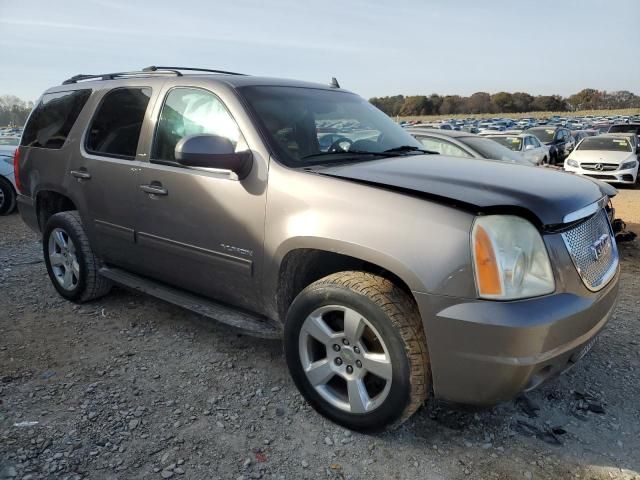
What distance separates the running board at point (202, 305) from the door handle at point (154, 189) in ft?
2.19

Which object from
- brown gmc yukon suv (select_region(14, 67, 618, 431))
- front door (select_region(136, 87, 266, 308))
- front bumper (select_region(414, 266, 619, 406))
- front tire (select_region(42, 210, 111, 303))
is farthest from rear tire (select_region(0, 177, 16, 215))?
front bumper (select_region(414, 266, 619, 406))

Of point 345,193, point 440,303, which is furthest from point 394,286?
point 345,193

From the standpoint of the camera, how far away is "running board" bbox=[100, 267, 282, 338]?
2.82 metres

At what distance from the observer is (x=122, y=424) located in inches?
102

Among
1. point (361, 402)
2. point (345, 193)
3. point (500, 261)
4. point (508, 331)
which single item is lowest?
point (361, 402)

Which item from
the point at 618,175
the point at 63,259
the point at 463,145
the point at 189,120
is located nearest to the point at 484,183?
the point at 189,120

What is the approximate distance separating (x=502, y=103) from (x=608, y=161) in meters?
87.1

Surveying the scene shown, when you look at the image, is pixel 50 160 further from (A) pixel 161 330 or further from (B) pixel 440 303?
(B) pixel 440 303

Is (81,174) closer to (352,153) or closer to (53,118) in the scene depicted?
(53,118)

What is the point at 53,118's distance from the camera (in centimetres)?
428

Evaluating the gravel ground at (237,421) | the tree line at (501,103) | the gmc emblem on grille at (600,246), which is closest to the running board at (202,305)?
→ the gravel ground at (237,421)

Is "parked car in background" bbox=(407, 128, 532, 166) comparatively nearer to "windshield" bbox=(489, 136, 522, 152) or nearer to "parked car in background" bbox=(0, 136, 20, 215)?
"windshield" bbox=(489, 136, 522, 152)

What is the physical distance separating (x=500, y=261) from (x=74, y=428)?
2.24 meters

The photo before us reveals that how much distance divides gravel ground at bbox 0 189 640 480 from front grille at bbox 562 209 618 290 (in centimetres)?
60
